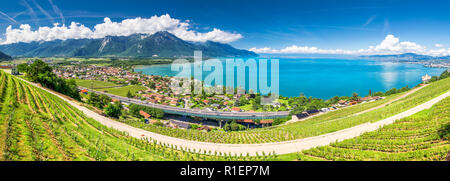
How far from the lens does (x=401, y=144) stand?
11.4 metres

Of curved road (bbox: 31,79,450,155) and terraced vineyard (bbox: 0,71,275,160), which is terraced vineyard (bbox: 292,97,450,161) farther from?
terraced vineyard (bbox: 0,71,275,160)

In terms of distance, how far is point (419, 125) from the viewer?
13516mm

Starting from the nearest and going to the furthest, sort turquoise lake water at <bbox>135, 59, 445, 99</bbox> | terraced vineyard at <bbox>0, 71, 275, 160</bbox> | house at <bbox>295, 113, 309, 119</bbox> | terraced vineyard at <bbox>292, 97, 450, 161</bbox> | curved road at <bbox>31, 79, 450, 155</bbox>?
terraced vineyard at <bbox>0, 71, 275, 160</bbox> → terraced vineyard at <bbox>292, 97, 450, 161</bbox> → curved road at <bbox>31, 79, 450, 155</bbox> → house at <bbox>295, 113, 309, 119</bbox> → turquoise lake water at <bbox>135, 59, 445, 99</bbox>

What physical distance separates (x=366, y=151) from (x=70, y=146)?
1722cm

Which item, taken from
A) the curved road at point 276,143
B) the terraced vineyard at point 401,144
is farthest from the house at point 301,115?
the terraced vineyard at point 401,144

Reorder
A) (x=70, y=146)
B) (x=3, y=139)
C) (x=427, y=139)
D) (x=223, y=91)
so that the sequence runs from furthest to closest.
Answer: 1. (x=223, y=91)
2. (x=427, y=139)
3. (x=70, y=146)
4. (x=3, y=139)

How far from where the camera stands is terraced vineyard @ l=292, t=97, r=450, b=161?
9859 mm

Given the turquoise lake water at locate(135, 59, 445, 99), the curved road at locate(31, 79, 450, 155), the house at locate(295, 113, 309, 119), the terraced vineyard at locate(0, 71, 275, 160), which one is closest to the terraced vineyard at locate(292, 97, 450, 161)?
the curved road at locate(31, 79, 450, 155)

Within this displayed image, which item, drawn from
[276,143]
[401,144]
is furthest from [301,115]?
[401,144]

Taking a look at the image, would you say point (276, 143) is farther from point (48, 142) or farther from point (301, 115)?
point (301, 115)

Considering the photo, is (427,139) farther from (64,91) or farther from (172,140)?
(64,91)
